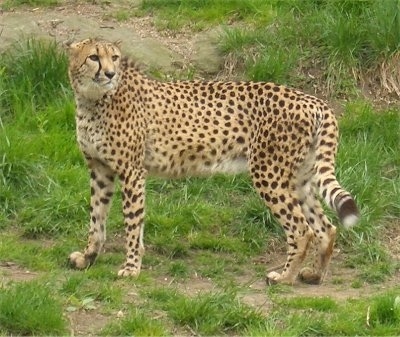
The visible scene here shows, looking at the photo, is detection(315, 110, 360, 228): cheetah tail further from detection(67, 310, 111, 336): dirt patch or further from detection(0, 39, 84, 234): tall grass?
detection(0, 39, 84, 234): tall grass

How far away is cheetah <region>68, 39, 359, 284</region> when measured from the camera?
6.78m

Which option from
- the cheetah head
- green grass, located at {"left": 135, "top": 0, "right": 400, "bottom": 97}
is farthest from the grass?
the cheetah head

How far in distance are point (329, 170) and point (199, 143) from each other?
0.75m

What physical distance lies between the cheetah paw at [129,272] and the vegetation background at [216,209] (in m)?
0.05

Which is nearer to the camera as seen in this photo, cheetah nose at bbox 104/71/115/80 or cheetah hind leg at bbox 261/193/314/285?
cheetah nose at bbox 104/71/115/80

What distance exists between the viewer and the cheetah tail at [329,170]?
6.39 m

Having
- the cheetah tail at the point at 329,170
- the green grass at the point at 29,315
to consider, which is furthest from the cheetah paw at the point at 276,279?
the green grass at the point at 29,315

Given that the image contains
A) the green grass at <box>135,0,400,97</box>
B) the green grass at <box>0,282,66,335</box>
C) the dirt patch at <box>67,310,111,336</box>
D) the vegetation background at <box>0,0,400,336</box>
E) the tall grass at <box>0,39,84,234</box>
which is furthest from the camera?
the green grass at <box>135,0,400,97</box>

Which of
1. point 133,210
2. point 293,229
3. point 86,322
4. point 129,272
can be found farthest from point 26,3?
point 86,322

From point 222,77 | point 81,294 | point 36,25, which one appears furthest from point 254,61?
point 81,294

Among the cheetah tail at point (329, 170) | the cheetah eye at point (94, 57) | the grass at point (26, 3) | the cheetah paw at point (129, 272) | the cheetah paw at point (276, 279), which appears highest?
the cheetah eye at point (94, 57)

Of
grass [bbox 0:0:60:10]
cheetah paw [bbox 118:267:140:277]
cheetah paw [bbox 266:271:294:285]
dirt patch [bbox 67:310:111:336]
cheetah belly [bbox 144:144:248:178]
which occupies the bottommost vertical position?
cheetah paw [bbox 266:271:294:285]

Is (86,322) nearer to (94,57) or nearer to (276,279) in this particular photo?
(276,279)

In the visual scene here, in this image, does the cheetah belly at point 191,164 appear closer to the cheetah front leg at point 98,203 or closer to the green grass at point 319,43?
the cheetah front leg at point 98,203
